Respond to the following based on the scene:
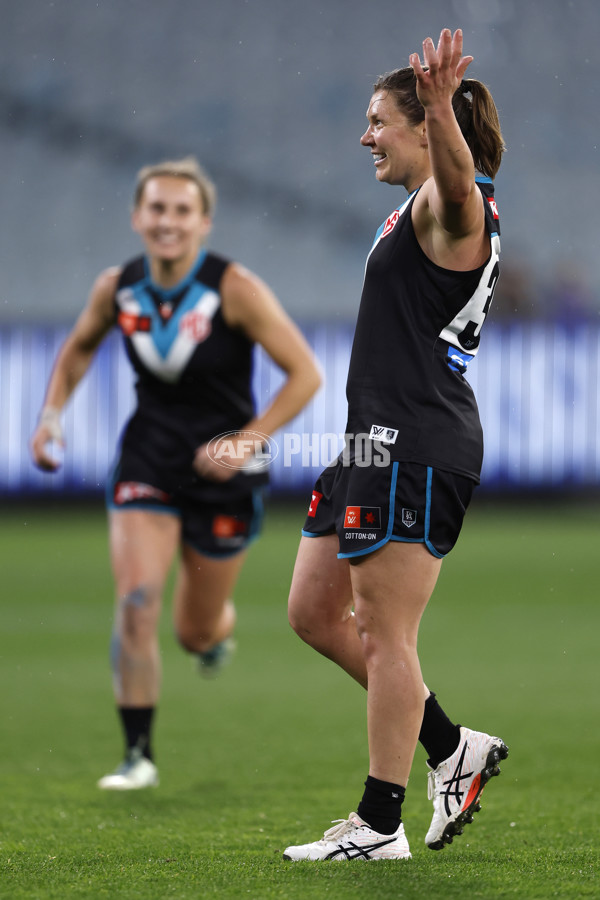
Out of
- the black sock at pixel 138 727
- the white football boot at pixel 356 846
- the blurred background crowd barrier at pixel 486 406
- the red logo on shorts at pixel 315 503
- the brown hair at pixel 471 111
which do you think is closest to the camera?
the white football boot at pixel 356 846

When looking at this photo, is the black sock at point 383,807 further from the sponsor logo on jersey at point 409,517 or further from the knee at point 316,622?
the sponsor logo on jersey at point 409,517

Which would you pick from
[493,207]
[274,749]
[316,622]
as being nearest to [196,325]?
[274,749]

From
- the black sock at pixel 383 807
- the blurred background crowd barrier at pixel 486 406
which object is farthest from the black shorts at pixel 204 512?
the blurred background crowd barrier at pixel 486 406

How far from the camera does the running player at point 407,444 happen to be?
288cm

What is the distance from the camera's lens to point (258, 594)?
9.64 m

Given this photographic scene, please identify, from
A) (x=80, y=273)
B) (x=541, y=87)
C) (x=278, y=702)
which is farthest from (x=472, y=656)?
(x=80, y=273)

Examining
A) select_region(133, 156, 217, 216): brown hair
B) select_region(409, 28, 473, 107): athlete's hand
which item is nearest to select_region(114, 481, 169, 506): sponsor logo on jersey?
select_region(133, 156, 217, 216): brown hair

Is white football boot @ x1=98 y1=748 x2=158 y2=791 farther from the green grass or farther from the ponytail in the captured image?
the ponytail

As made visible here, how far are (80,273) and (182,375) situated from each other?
1262cm

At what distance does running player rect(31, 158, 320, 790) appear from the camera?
187 inches

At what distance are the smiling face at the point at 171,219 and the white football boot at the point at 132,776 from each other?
1.97 metres

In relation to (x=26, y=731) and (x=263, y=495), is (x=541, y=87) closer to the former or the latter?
(x=263, y=495)

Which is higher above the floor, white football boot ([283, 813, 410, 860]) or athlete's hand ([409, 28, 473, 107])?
athlete's hand ([409, 28, 473, 107])

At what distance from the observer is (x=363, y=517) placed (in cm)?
289
